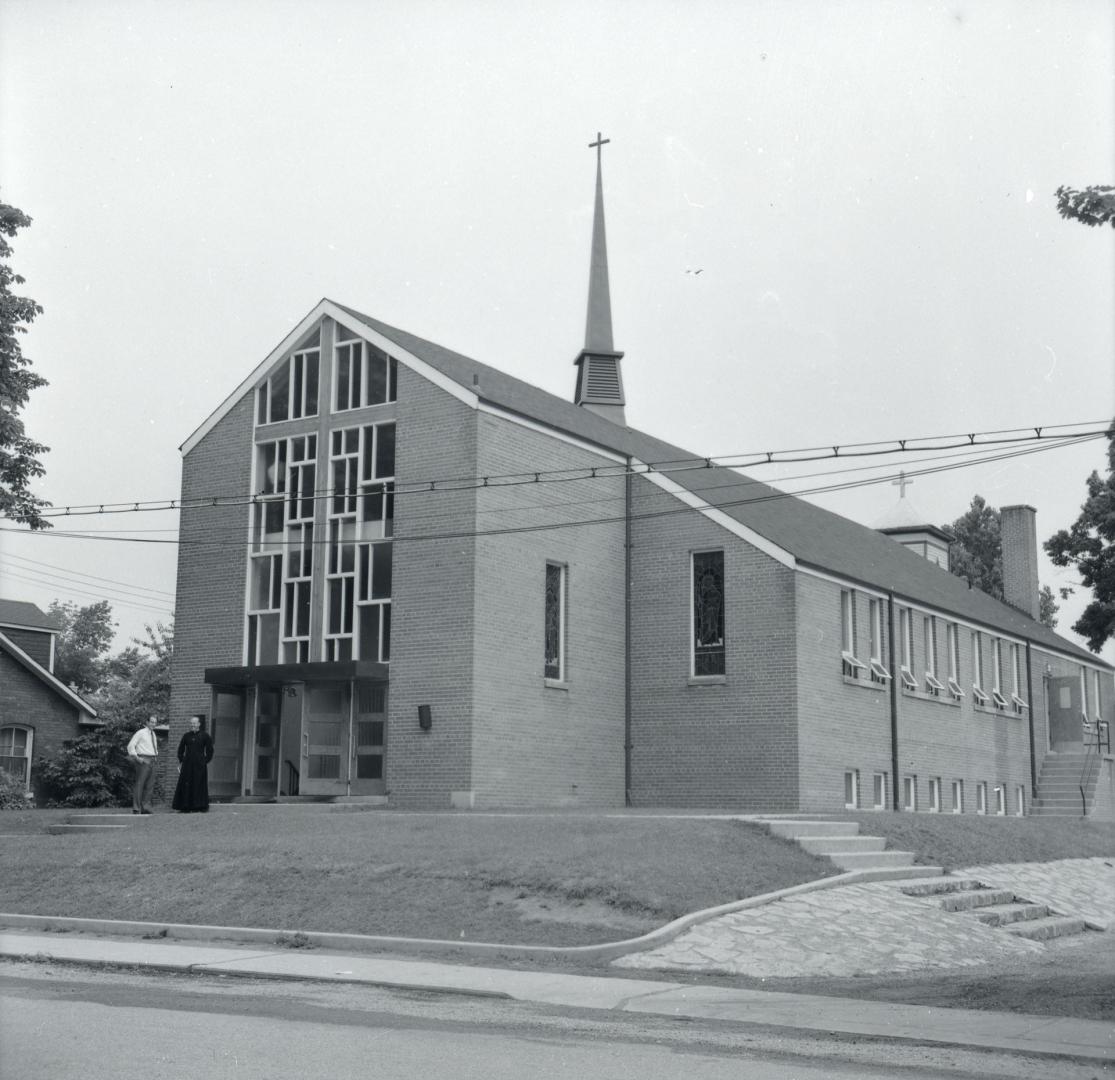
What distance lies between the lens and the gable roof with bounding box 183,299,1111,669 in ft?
95.2

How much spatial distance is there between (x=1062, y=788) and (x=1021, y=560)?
10824 millimetres

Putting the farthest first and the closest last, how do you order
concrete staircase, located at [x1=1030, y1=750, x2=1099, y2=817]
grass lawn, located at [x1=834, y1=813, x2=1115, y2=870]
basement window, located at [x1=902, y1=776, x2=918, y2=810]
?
1. concrete staircase, located at [x1=1030, y1=750, x2=1099, y2=817]
2. basement window, located at [x1=902, y1=776, x2=918, y2=810]
3. grass lawn, located at [x1=834, y1=813, x2=1115, y2=870]

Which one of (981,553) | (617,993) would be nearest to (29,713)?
(617,993)

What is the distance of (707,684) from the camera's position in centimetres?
2902

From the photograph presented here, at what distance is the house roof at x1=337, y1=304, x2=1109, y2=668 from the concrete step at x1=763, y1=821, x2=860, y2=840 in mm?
7777

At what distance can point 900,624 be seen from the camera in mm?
33781

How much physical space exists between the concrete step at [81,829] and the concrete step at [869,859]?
11.0 meters

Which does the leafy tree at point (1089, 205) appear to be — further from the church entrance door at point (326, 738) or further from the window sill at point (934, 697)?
the window sill at point (934, 697)

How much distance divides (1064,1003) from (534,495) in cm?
1788

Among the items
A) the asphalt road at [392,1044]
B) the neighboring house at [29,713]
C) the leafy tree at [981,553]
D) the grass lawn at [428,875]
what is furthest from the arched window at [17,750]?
the leafy tree at [981,553]

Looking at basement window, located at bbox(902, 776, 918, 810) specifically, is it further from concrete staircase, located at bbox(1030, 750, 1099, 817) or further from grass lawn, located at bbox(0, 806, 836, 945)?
grass lawn, located at bbox(0, 806, 836, 945)

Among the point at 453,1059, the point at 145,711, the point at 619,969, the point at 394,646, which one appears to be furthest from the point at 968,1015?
the point at 145,711

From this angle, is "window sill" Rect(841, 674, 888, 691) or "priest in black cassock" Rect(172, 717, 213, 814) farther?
"window sill" Rect(841, 674, 888, 691)

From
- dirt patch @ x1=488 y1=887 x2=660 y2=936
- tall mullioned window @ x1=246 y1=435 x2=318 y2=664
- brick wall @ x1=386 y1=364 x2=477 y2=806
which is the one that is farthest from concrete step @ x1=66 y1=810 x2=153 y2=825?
dirt patch @ x1=488 y1=887 x2=660 y2=936
